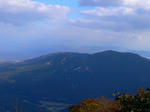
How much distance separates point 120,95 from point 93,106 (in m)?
12.6

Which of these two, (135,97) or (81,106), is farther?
(81,106)

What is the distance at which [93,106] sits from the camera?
40.8m

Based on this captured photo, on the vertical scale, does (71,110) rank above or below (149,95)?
below

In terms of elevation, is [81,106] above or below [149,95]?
below

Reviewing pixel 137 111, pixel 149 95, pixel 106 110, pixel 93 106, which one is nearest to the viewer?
pixel 137 111

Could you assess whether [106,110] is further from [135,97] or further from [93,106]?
[135,97]

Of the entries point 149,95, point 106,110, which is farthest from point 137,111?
point 106,110

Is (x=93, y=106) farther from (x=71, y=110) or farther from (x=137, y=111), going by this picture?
(x=137, y=111)

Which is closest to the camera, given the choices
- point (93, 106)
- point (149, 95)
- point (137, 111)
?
point (137, 111)

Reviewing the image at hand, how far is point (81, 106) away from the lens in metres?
41.5

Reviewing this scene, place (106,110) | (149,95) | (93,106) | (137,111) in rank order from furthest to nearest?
(93,106)
(106,110)
(149,95)
(137,111)

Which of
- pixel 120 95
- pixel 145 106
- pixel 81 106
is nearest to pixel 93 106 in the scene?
pixel 81 106

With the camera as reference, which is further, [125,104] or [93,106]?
[93,106]

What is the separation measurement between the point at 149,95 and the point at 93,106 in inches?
547
